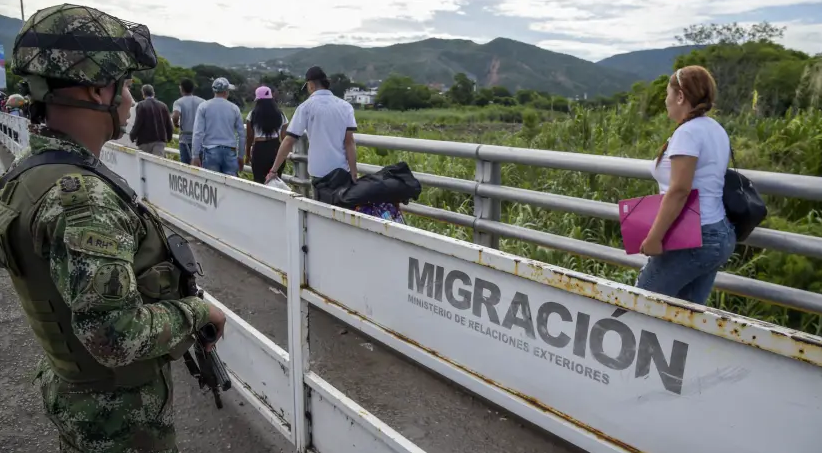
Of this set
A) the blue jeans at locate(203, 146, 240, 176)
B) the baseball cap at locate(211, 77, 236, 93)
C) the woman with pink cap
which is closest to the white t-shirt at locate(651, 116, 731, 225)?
the woman with pink cap

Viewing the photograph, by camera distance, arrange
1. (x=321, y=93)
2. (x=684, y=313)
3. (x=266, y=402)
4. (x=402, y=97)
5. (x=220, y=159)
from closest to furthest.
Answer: (x=684, y=313)
(x=266, y=402)
(x=321, y=93)
(x=220, y=159)
(x=402, y=97)

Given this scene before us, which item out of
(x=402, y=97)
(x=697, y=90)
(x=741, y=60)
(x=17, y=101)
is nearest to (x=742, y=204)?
(x=697, y=90)

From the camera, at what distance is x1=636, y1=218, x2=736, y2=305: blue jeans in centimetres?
300

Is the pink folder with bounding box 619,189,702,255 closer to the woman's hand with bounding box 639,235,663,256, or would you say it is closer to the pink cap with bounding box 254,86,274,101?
the woman's hand with bounding box 639,235,663,256

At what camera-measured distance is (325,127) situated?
17.9ft

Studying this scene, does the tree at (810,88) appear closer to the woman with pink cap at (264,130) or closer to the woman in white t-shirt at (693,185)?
the woman in white t-shirt at (693,185)

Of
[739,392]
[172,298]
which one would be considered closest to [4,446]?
[172,298]

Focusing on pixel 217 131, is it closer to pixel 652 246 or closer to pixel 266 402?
pixel 266 402

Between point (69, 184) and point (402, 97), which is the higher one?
point (69, 184)

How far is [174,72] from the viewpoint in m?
105

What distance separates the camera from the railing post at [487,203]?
15.5ft

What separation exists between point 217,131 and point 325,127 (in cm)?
277

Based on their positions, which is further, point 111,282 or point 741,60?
point 741,60

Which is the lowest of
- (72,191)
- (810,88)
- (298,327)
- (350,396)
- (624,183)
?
(350,396)
